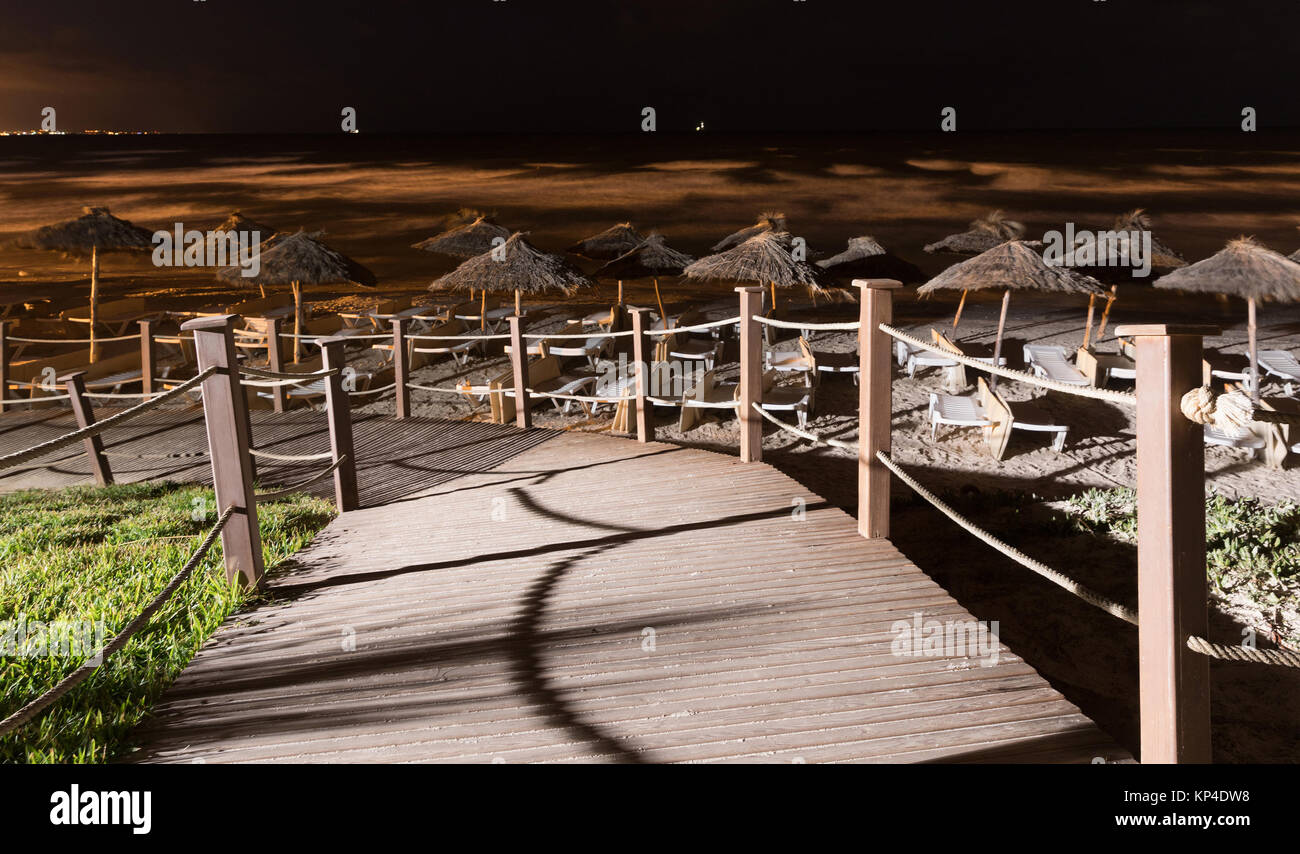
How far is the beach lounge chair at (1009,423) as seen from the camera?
9.74 metres

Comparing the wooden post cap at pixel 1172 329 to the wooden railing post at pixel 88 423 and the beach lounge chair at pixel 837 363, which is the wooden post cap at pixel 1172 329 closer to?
the wooden railing post at pixel 88 423

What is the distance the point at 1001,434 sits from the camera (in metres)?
9.81

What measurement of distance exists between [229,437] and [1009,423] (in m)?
8.23

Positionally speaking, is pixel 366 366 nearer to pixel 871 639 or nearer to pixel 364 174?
pixel 871 639

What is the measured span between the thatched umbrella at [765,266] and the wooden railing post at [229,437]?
32.1 ft

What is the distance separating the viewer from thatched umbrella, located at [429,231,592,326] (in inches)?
513

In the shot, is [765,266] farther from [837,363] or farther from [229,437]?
[229,437]

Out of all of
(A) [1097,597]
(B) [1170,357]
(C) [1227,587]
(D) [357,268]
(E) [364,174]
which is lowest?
(C) [1227,587]

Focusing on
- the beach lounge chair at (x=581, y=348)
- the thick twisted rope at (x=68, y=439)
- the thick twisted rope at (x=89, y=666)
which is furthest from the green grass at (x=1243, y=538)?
the beach lounge chair at (x=581, y=348)

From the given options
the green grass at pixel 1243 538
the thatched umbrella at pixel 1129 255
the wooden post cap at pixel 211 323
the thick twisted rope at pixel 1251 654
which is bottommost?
the green grass at pixel 1243 538

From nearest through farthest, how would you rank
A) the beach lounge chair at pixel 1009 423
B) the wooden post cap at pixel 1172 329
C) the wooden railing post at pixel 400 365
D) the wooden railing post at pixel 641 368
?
the wooden post cap at pixel 1172 329, the wooden railing post at pixel 641 368, the wooden railing post at pixel 400 365, the beach lounge chair at pixel 1009 423

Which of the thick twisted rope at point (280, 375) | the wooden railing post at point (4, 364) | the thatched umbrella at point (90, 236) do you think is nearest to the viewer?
the thick twisted rope at point (280, 375)

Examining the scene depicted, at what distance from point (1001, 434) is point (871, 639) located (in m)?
7.51
